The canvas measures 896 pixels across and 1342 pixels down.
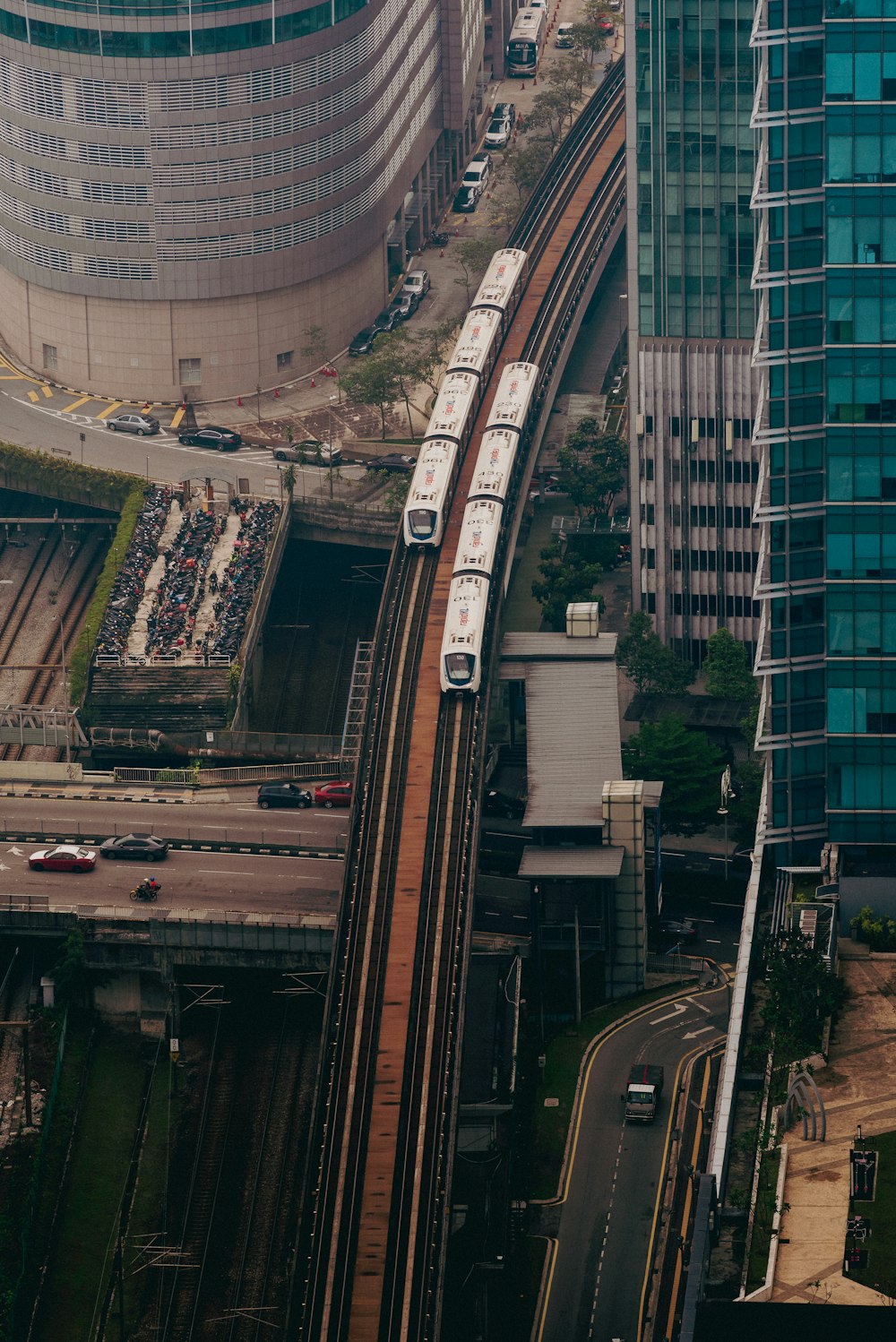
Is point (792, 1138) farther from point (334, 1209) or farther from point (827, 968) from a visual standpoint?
point (334, 1209)

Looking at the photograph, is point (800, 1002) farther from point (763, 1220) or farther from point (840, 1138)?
point (763, 1220)

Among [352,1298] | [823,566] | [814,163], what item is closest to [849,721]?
[823,566]

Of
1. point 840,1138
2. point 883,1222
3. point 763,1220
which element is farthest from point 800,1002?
point 883,1222

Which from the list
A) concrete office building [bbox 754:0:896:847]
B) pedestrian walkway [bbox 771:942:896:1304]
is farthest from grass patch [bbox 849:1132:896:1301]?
concrete office building [bbox 754:0:896:847]

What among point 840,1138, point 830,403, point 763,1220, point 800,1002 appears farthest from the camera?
point 830,403

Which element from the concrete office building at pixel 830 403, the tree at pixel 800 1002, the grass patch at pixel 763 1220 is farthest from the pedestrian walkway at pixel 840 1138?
the concrete office building at pixel 830 403

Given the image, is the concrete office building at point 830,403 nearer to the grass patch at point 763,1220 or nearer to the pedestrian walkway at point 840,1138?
the pedestrian walkway at point 840,1138
